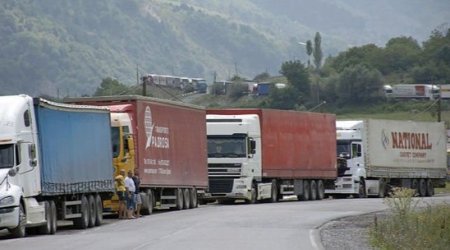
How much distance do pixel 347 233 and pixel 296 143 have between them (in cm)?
2392

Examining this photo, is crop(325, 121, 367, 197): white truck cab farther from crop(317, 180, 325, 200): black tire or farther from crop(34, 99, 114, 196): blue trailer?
crop(34, 99, 114, 196): blue trailer

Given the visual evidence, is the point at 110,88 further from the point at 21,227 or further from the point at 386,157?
the point at 21,227

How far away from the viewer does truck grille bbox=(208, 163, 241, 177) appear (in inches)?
1957

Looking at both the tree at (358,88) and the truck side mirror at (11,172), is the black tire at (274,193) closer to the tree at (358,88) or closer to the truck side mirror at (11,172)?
the truck side mirror at (11,172)

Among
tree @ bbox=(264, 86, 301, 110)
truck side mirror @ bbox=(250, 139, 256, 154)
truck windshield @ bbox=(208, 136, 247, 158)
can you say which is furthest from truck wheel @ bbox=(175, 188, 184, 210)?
tree @ bbox=(264, 86, 301, 110)

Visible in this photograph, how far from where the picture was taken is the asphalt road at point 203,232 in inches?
1035

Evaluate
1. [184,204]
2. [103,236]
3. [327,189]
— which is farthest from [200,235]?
[327,189]

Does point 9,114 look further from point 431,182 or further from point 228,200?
point 431,182

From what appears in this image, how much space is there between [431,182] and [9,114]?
41.1 m

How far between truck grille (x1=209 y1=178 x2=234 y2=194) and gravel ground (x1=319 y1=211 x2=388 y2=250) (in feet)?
31.9

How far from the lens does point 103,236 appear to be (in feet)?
97.8

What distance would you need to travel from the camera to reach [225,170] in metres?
50.1

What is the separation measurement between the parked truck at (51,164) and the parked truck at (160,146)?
9.12 feet

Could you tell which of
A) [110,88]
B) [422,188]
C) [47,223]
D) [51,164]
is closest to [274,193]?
[422,188]
